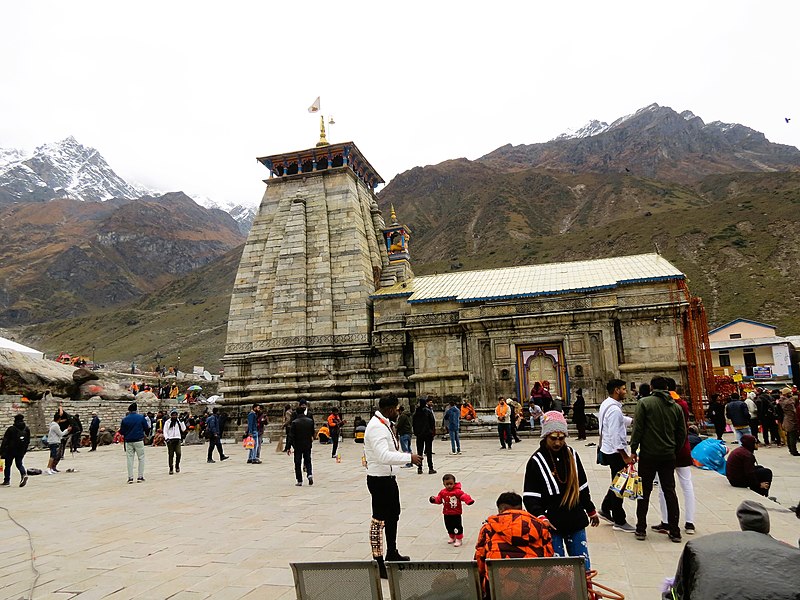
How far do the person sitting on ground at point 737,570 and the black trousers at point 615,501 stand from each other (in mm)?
4721

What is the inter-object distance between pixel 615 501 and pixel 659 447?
1.24 meters

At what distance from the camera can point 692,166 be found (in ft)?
460

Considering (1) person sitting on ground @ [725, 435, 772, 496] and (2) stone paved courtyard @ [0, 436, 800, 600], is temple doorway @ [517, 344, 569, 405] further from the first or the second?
(1) person sitting on ground @ [725, 435, 772, 496]

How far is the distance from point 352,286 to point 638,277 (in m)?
12.7

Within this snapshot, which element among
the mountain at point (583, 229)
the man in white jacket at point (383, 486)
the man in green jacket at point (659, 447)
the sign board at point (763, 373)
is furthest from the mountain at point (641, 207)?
the man in white jacket at point (383, 486)

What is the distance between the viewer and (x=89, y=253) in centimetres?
13562

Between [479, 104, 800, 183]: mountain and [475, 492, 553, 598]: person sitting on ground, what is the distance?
145m

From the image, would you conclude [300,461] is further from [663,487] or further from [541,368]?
[541,368]

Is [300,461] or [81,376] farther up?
[81,376]

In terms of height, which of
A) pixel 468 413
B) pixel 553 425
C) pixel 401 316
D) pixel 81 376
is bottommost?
pixel 468 413

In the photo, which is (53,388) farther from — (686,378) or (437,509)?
(686,378)

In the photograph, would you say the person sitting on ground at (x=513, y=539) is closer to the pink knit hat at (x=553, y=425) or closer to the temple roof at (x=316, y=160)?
the pink knit hat at (x=553, y=425)

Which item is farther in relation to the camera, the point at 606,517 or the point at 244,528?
the point at 244,528

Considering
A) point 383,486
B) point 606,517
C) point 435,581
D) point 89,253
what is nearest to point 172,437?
point 383,486
